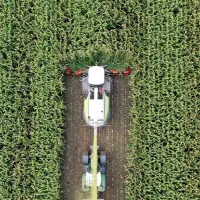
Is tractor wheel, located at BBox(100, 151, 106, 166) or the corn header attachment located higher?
the corn header attachment

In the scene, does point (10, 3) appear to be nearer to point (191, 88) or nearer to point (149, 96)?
point (149, 96)

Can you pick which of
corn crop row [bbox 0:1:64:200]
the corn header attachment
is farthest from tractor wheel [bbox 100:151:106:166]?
the corn header attachment

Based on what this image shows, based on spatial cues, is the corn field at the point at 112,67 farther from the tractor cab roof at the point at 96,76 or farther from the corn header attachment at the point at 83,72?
the tractor cab roof at the point at 96,76

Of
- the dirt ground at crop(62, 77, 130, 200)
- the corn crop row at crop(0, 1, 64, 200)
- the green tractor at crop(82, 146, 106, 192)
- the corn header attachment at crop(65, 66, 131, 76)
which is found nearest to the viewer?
the green tractor at crop(82, 146, 106, 192)

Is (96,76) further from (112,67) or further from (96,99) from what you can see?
(112,67)

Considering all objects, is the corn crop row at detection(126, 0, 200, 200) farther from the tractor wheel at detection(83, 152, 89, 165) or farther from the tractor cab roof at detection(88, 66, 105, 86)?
the tractor wheel at detection(83, 152, 89, 165)

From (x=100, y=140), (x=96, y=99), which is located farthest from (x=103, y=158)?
(x=96, y=99)

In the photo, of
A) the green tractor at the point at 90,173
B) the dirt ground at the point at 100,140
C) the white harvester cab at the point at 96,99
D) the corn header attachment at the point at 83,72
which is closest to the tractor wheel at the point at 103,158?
the green tractor at the point at 90,173
